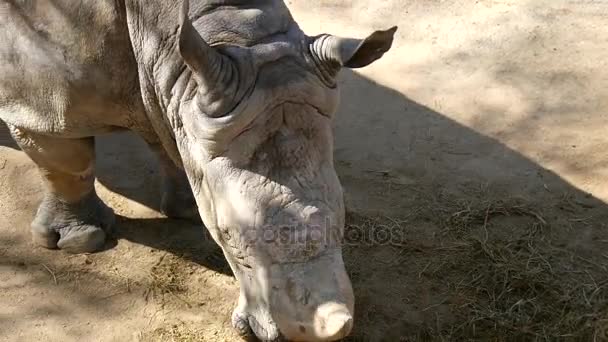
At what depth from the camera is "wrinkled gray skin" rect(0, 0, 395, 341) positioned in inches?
116

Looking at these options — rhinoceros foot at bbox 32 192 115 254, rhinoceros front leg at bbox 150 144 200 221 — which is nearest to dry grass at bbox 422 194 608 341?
rhinoceros front leg at bbox 150 144 200 221

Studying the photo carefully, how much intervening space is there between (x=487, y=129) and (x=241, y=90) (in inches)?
126

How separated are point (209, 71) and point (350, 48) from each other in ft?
1.78

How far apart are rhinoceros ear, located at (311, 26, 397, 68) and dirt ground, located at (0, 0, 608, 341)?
5.46ft

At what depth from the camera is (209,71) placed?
2.93m

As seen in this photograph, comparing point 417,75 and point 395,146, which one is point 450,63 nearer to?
point 417,75

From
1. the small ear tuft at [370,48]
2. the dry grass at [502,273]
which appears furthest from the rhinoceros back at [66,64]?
the dry grass at [502,273]

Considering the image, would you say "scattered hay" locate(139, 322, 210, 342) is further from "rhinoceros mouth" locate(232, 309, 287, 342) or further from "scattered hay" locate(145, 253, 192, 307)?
"rhinoceros mouth" locate(232, 309, 287, 342)

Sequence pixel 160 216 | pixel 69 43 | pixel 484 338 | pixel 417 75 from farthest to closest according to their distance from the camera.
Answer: pixel 417 75 < pixel 160 216 < pixel 484 338 < pixel 69 43

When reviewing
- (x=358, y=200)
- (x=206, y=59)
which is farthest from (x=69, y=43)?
(x=358, y=200)

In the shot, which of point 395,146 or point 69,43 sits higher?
point 69,43

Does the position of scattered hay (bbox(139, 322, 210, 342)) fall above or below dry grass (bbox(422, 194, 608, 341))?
above

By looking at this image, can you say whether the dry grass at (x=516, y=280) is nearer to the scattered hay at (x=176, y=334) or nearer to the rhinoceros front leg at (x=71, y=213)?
the scattered hay at (x=176, y=334)

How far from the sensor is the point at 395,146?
5.66 meters
